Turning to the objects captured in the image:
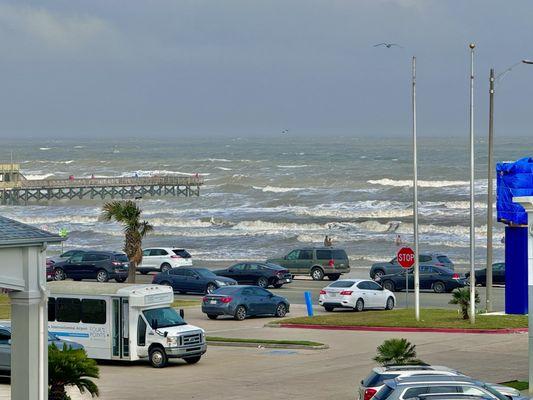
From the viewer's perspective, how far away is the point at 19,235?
2034 centimetres

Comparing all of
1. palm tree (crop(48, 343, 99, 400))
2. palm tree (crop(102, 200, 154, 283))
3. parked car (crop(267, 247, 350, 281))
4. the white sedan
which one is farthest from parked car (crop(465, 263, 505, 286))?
palm tree (crop(48, 343, 99, 400))

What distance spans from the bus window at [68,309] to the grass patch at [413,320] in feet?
31.9

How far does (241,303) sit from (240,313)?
361 mm

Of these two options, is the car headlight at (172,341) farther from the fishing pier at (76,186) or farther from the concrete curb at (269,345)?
the fishing pier at (76,186)

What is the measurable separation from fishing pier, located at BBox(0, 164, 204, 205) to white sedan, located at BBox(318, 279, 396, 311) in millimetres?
85180

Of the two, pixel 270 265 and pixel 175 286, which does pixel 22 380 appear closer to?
pixel 175 286

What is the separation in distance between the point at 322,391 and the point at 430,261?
30.5m

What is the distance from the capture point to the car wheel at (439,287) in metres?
54.1

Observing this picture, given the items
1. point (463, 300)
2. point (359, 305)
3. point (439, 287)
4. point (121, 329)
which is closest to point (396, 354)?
point (121, 329)

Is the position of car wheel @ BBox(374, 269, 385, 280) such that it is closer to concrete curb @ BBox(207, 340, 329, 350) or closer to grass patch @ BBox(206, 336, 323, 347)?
grass patch @ BBox(206, 336, 323, 347)

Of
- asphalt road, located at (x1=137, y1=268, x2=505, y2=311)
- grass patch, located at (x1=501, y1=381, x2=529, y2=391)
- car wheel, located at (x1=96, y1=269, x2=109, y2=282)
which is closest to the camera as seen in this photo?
grass patch, located at (x1=501, y1=381, x2=529, y2=391)

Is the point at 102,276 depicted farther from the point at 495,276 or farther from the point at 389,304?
the point at 495,276

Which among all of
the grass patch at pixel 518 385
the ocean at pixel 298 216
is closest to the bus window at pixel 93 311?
the grass patch at pixel 518 385

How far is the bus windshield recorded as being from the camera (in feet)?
109
